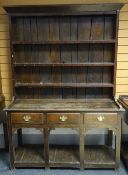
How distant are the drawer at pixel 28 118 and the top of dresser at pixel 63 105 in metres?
0.06

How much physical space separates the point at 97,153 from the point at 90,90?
843 millimetres

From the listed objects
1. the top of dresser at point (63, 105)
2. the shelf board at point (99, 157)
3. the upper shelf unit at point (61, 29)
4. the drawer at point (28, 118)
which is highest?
the upper shelf unit at point (61, 29)

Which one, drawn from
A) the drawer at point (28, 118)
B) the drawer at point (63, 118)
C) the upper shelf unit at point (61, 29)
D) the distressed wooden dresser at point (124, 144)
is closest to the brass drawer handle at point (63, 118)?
the drawer at point (63, 118)

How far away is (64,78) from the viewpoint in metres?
2.80

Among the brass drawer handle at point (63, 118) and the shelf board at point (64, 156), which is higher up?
the brass drawer handle at point (63, 118)

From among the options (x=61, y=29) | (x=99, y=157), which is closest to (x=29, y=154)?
(x=99, y=157)

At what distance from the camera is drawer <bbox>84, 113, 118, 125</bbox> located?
2396mm

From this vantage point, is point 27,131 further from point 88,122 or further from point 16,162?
point 88,122

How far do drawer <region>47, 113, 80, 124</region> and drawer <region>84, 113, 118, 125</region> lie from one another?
12 cm

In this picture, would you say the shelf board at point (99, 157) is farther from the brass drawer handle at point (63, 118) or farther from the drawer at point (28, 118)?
the drawer at point (28, 118)

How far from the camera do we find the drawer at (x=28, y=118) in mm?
2439

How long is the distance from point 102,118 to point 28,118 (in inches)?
33.9

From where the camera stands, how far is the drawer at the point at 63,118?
2414 mm

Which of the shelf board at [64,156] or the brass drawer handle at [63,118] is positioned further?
the shelf board at [64,156]
